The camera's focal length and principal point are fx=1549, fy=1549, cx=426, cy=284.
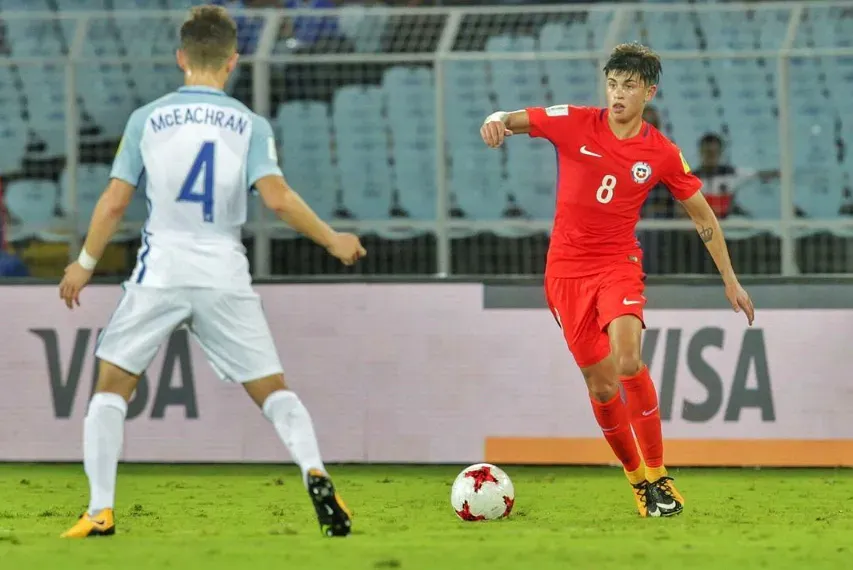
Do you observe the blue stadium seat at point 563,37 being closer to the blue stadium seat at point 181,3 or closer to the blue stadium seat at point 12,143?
the blue stadium seat at point 181,3

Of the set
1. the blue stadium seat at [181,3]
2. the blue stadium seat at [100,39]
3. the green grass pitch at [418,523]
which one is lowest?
the green grass pitch at [418,523]

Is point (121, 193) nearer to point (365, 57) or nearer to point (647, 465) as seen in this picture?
point (647, 465)

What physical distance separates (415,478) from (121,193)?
3.92 m

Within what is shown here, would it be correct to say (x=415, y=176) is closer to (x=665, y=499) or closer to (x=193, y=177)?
(x=665, y=499)

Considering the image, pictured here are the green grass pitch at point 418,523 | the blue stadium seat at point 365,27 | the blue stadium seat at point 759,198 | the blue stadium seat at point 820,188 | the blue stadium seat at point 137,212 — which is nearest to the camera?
the green grass pitch at point 418,523

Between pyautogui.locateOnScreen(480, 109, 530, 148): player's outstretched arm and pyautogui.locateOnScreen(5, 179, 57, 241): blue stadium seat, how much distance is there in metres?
4.32

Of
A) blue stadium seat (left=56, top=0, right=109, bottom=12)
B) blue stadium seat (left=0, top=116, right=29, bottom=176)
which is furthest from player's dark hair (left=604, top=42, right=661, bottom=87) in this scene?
blue stadium seat (left=56, top=0, right=109, bottom=12)

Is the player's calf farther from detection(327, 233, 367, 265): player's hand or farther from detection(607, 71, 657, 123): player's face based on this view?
detection(327, 233, 367, 265): player's hand

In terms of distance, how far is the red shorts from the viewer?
7312 millimetres

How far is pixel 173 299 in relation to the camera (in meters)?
5.82

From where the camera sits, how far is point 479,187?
10.5 metres

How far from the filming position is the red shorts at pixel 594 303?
288 inches

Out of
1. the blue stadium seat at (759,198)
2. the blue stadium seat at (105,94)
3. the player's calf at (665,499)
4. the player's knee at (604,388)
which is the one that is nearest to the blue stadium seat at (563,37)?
the blue stadium seat at (759,198)

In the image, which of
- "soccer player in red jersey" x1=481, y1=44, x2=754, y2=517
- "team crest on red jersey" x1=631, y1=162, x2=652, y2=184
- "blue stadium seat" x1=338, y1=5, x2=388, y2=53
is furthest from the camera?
"blue stadium seat" x1=338, y1=5, x2=388, y2=53
